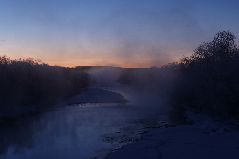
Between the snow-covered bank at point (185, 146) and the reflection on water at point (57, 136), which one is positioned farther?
the reflection on water at point (57, 136)

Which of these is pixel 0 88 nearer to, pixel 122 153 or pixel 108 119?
pixel 108 119

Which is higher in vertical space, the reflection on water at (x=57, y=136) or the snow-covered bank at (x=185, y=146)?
the snow-covered bank at (x=185, y=146)

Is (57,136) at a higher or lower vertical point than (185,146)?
lower

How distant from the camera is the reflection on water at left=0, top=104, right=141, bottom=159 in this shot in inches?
1043

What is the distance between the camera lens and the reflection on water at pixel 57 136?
2648cm

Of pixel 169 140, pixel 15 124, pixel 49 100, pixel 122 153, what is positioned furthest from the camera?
pixel 49 100

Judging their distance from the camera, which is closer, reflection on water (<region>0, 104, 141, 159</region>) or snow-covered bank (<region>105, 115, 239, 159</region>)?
snow-covered bank (<region>105, 115, 239, 159</region>)

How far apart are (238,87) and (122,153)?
18.4 meters

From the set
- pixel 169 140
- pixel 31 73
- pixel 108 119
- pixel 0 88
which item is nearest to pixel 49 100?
pixel 31 73

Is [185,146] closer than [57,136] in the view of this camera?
Yes

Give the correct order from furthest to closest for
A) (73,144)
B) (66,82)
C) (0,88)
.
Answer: (66,82) < (0,88) < (73,144)

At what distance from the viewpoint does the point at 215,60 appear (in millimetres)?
47844

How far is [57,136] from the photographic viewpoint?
3362cm

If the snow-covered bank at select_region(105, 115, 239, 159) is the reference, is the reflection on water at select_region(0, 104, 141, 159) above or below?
below
